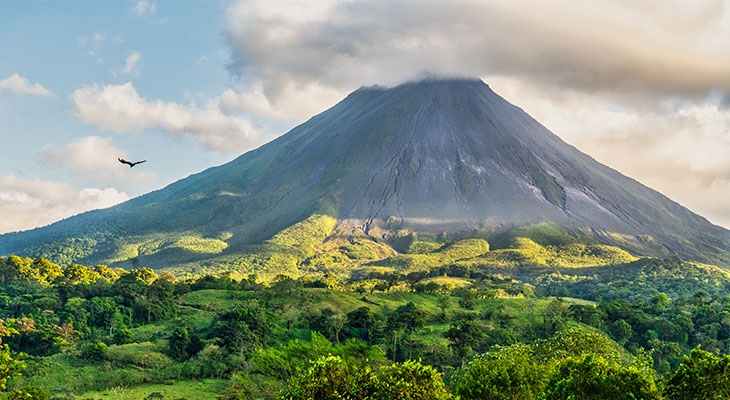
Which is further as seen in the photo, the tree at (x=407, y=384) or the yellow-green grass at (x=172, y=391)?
the yellow-green grass at (x=172, y=391)

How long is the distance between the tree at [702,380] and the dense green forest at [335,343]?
0.13ft

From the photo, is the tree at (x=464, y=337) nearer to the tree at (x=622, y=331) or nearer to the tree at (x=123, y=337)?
the tree at (x=622, y=331)

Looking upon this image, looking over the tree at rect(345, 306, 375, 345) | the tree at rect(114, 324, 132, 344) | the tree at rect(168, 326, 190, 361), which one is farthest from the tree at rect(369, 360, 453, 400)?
the tree at rect(114, 324, 132, 344)

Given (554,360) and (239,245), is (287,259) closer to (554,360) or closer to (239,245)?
(239,245)

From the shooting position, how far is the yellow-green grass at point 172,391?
4081 cm

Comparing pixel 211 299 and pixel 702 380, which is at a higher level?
pixel 702 380

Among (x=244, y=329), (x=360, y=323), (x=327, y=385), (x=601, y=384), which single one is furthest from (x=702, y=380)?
(x=360, y=323)

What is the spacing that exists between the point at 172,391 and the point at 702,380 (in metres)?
36.4

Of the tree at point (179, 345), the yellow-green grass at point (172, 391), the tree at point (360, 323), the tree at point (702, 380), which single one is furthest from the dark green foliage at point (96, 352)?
the tree at point (702, 380)

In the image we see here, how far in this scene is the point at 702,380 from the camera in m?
19.2

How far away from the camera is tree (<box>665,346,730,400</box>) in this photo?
18844mm

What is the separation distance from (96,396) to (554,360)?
32711mm

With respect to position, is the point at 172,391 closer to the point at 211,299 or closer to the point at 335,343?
the point at 335,343

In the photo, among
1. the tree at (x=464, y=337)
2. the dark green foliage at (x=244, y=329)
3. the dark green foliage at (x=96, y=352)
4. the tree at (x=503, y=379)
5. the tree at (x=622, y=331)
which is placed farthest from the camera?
the tree at (x=622, y=331)
